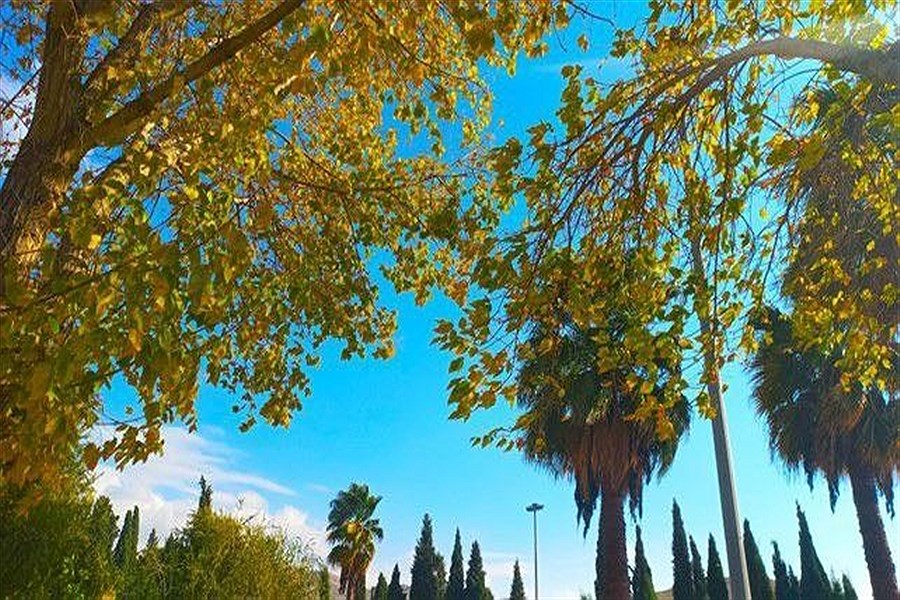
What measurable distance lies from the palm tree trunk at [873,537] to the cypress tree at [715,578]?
81.4 feet

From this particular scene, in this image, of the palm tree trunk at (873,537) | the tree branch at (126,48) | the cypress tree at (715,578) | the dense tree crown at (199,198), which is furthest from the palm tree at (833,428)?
the cypress tree at (715,578)

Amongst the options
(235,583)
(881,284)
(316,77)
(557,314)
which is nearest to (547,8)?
(316,77)

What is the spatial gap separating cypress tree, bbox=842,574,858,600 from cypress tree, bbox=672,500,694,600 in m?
7.73

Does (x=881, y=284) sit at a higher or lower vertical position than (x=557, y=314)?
higher

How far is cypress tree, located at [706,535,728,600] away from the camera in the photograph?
43406 millimetres

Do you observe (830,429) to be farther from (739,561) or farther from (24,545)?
(24,545)

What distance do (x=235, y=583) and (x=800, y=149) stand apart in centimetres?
2333

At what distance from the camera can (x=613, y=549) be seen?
2039 centimetres

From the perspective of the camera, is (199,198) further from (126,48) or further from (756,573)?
(756,573)

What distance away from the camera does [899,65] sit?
508 centimetres

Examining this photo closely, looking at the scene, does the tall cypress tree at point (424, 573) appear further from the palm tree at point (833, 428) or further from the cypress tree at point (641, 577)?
the palm tree at point (833, 428)

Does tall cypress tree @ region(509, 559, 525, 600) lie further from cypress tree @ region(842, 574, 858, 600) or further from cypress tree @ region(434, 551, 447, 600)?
cypress tree @ region(842, 574, 858, 600)

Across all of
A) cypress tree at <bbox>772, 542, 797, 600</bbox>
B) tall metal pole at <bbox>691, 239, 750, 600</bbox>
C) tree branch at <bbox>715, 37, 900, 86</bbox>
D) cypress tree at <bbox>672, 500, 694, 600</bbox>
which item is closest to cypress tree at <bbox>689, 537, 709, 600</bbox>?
cypress tree at <bbox>672, 500, 694, 600</bbox>

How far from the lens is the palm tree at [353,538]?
46.4 m
